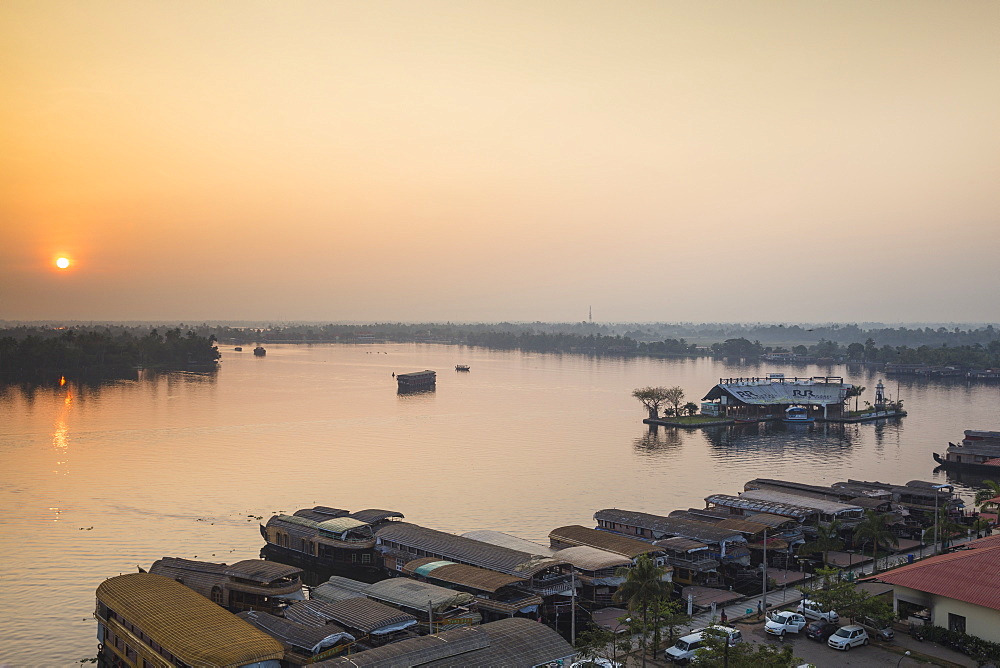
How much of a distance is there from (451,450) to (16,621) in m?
21.5

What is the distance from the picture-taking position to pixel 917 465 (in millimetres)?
34531

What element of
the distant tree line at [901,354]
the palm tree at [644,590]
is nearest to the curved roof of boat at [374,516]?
the palm tree at [644,590]

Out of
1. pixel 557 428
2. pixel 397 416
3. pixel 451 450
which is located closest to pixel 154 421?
pixel 397 416

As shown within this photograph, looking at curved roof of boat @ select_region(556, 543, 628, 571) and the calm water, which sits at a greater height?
curved roof of boat @ select_region(556, 543, 628, 571)

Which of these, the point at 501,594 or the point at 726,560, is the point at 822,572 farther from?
the point at 501,594

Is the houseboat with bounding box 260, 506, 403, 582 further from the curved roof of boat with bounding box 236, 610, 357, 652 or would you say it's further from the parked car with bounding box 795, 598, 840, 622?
the parked car with bounding box 795, 598, 840, 622

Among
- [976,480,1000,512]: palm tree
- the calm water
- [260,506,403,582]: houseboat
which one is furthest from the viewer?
[976,480,1000,512]: palm tree

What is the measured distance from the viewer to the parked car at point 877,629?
13266 millimetres

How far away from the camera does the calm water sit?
67.6ft

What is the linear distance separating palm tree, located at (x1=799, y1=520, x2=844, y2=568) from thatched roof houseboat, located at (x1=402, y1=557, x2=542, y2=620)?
299 inches

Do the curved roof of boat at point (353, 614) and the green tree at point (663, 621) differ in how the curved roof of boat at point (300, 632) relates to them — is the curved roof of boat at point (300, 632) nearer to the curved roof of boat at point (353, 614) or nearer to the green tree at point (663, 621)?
the curved roof of boat at point (353, 614)

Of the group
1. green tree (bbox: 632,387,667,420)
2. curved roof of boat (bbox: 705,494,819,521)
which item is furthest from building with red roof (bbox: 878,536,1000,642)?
green tree (bbox: 632,387,667,420)

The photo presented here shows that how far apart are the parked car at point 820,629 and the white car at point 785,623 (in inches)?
6.3

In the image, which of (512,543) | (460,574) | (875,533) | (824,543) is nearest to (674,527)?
(824,543)
